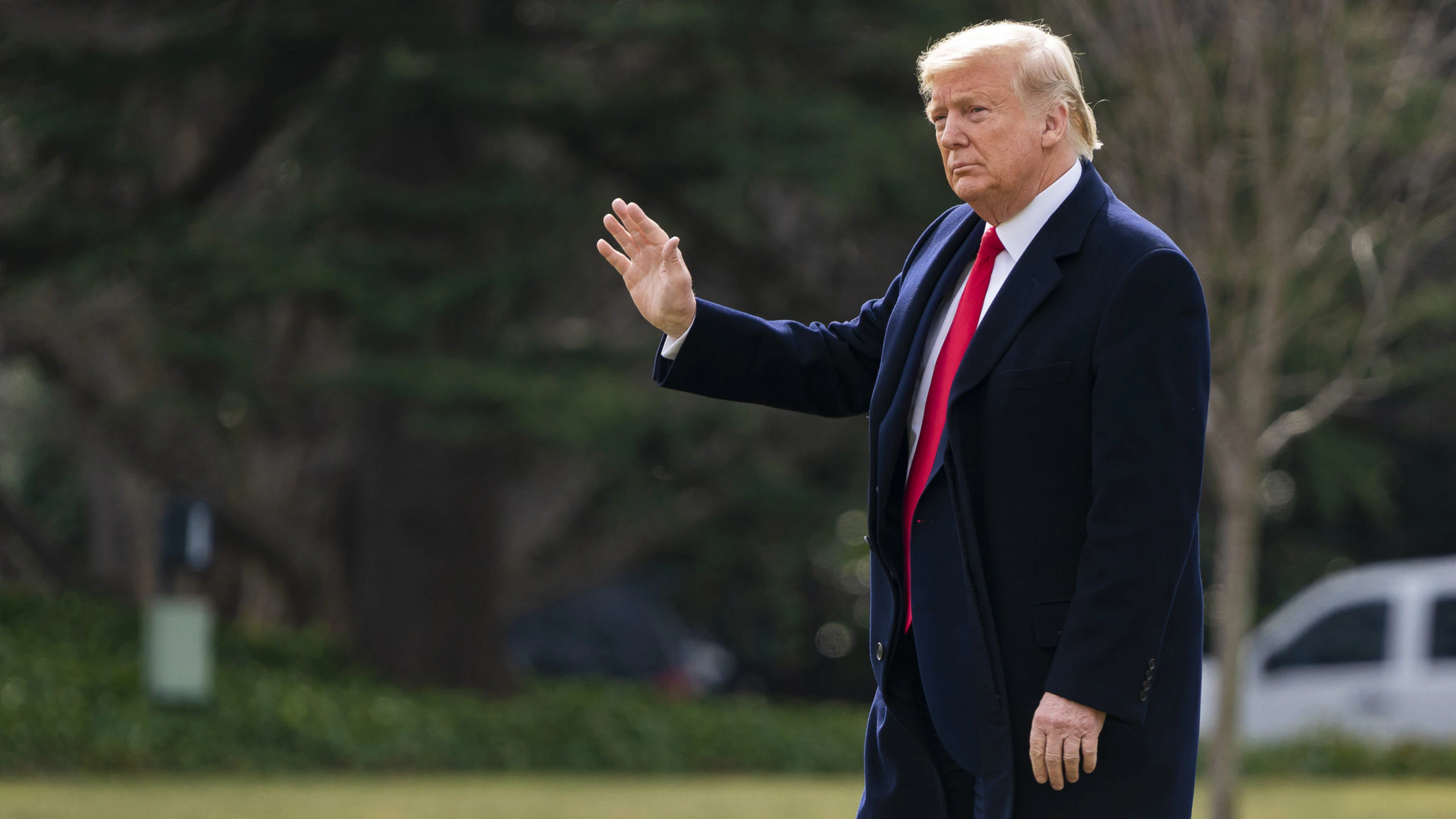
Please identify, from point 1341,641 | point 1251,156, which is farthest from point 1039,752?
point 1341,641

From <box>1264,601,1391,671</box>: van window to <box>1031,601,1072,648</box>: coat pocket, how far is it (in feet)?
42.3

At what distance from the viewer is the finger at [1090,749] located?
9.01 feet

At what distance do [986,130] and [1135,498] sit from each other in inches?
25.8

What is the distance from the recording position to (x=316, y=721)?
1173cm

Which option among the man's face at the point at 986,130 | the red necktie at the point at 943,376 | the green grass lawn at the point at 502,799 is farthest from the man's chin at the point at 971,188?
the green grass lawn at the point at 502,799

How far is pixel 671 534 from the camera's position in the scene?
750 inches

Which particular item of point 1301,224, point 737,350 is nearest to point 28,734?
point 1301,224

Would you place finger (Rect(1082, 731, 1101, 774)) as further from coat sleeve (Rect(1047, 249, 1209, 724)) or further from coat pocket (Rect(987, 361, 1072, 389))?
coat pocket (Rect(987, 361, 1072, 389))

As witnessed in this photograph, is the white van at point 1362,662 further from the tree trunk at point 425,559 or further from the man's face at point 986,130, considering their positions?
the man's face at point 986,130

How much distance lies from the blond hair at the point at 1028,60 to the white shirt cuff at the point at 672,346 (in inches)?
25.3

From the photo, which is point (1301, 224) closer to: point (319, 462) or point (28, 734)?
point (28, 734)

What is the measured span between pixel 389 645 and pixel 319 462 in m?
6.40

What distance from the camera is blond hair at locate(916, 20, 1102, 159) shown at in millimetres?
2916

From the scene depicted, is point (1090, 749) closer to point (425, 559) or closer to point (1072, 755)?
point (1072, 755)
